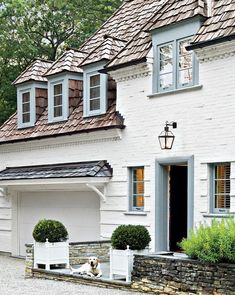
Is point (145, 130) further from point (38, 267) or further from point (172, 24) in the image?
point (38, 267)

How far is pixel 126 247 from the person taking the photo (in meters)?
14.0

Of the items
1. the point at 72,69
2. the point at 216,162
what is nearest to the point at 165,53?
A: the point at 216,162

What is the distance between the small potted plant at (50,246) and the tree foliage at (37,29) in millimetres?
14553

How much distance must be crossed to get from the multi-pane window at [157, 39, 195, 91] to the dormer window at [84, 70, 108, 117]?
2553 millimetres

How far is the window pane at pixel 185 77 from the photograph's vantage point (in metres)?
16.0

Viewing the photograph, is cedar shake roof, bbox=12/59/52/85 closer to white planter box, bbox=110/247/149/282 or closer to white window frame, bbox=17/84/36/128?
white window frame, bbox=17/84/36/128

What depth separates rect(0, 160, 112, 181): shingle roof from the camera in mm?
18344

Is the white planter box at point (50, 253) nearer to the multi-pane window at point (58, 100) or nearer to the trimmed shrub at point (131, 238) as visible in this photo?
the trimmed shrub at point (131, 238)

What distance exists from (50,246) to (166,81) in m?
5.11

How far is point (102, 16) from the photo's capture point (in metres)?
31.2

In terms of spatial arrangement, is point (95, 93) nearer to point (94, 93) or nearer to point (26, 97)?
point (94, 93)

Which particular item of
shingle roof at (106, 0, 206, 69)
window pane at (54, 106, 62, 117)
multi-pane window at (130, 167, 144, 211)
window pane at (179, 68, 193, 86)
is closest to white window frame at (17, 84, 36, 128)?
window pane at (54, 106, 62, 117)

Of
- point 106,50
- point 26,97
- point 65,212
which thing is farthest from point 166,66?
point 26,97

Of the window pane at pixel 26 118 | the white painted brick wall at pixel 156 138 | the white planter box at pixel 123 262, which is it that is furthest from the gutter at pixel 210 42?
the window pane at pixel 26 118
